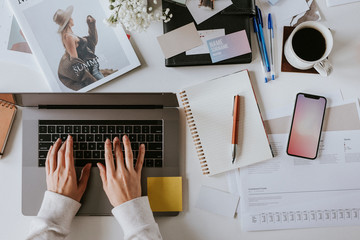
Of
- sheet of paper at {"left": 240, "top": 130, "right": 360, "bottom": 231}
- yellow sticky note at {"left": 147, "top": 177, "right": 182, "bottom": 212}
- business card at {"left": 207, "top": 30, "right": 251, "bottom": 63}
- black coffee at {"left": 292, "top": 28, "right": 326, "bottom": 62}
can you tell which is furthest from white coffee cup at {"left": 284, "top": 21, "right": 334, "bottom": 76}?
yellow sticky note at {"left": 147, "top": 177, "right": 182, "bottom": 212}

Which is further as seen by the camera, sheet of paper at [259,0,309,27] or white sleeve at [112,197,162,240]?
sheet of paper at [259,0,309,27]

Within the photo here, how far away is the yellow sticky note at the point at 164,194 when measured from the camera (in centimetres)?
85

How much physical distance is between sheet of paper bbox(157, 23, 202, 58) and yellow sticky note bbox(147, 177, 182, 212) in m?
0.35

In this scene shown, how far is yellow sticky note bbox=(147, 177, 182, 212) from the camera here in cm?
85

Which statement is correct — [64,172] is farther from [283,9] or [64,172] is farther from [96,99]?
[283,9]

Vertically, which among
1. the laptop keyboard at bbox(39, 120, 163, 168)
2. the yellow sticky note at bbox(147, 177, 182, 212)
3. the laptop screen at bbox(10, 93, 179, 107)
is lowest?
the yellow sticky note at bbox(147, 177, 182, 212)

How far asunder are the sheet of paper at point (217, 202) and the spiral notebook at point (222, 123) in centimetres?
6

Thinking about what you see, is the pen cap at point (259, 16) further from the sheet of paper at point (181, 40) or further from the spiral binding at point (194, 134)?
the spiral binding at point (194, 134)

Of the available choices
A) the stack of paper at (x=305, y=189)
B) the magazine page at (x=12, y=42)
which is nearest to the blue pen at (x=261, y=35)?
the stack of paper at (x=305, y=189)

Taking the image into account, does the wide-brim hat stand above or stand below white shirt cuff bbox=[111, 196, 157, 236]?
above

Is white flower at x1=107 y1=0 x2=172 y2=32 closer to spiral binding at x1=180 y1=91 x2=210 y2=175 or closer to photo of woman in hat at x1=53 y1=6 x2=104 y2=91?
photo of woman in hat at x1=53 y1=6 x2=104 y2=91

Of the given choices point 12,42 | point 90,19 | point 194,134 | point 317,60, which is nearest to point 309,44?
point 317,60

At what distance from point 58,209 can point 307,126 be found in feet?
2.36

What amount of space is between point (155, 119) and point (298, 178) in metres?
0.44
